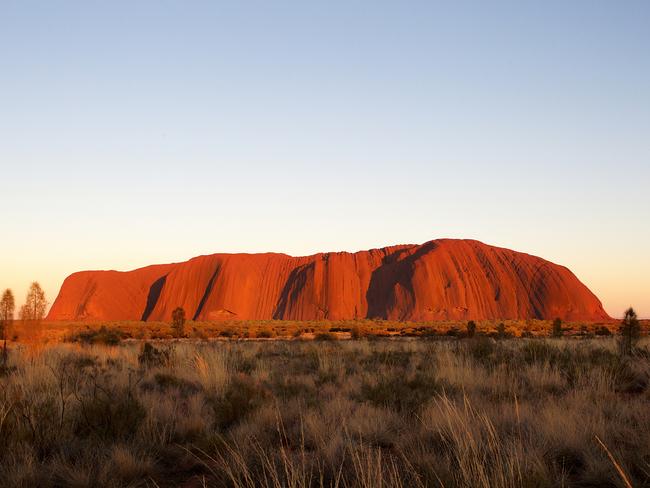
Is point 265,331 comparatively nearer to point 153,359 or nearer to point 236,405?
point 153,359

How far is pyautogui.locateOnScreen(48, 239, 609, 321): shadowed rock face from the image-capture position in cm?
7188

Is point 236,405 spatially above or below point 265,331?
above

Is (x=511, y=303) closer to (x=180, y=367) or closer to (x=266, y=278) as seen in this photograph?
(x=266, y=278)

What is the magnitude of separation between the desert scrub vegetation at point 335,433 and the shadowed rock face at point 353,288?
63.1 meters

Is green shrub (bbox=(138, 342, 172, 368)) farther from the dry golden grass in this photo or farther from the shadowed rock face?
the shadowed rock face

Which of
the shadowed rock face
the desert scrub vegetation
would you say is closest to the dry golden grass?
the desert scrub vegetation

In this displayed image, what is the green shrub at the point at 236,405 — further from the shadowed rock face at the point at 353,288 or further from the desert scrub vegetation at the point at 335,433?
the shadowed rock face at the point at 353,288

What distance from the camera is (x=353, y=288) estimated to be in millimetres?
78125

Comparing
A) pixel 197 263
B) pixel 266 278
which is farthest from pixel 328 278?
pixel 197 263

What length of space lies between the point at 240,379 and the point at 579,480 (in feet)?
18.1

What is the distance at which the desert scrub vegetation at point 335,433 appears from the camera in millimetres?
3688

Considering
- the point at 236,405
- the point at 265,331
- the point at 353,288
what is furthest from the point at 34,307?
the point at 353,288

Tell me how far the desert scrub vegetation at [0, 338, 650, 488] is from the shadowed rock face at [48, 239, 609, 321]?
2486 inches

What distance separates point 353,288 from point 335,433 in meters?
73.5
